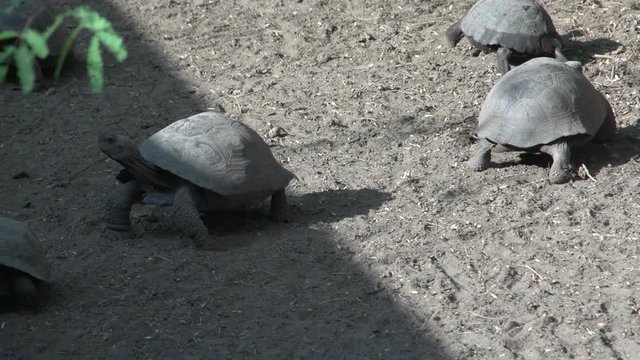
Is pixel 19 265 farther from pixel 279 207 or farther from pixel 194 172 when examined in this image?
pixel 279 207

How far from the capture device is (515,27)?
7688mm

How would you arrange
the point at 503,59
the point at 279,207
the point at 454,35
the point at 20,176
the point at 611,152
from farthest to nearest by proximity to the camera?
1. the point at 454,35
2. the point at 503,59
3. the point at 20,176
4. the point at 611,152
5. the point at 279,207

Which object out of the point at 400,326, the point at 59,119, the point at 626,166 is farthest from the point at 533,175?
the point at 59,119

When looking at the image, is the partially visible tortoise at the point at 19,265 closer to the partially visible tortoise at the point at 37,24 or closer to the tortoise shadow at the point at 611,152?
Answer: the partially visible tortoise at the point at 37,24

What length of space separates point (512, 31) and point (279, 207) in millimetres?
2848

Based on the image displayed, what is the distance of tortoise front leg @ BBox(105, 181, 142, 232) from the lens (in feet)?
18.3

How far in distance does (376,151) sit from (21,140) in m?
2.50

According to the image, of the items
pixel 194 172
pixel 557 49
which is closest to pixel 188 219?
pixel 194 172

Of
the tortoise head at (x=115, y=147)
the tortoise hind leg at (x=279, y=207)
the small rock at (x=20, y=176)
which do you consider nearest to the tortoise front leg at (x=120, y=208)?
the tortoise head at (x=115, y=147)

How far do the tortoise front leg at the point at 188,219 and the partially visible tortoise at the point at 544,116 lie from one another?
5.89 feet

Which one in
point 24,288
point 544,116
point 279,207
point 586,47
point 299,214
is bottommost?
point 586,47

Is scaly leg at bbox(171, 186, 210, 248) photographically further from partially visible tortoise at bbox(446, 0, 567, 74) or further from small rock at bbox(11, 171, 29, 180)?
partially visible tortoise at bbox(446, 0, 567, 74)

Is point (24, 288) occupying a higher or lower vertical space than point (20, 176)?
higher

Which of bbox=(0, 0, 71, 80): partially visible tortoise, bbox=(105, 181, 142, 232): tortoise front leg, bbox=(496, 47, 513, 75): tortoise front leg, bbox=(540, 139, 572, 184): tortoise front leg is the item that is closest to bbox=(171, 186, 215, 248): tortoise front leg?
bbox=(105, 181, 142, 232): tortoise front leg
